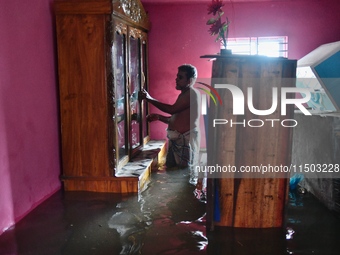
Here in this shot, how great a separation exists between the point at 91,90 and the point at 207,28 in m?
2.98

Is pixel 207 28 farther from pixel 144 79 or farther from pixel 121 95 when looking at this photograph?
pixel 121 95

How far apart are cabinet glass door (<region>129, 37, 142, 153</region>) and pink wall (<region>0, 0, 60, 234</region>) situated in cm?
113

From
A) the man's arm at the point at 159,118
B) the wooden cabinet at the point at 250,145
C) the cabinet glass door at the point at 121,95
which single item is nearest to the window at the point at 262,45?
the man's arm at the point at 159,118

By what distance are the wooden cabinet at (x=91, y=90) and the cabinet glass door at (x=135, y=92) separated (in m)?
0.52

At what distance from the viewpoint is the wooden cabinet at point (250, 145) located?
2.85 m

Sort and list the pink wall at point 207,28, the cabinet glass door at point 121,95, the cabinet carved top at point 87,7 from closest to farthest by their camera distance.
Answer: the cabinet carved top at point 87,7
the cabinet glass door at point 121,95
the pink wall at point 207,28

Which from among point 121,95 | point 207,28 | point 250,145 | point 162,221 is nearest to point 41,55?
point 121,95

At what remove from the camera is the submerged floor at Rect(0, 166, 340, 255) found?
281 centimetres

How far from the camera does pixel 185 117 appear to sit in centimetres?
478

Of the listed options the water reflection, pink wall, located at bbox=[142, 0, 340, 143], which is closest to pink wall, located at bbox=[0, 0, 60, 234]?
the water reflection

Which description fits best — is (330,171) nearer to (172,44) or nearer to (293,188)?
(293,188)

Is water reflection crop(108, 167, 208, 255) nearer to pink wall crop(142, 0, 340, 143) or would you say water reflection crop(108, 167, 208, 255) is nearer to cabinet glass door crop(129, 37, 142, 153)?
cabinet glass door crop(129, 37, 142, 153)

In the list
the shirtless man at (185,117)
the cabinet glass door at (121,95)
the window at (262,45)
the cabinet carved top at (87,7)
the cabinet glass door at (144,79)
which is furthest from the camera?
the window at (262,45)

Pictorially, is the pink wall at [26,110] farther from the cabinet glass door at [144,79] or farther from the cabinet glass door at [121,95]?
the cabinet glass door at [144,79]
